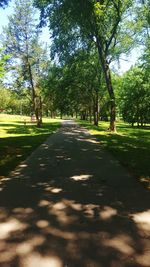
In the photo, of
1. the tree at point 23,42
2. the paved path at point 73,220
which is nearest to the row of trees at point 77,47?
the tree at point 23,42

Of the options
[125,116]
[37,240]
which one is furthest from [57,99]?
[37,240]

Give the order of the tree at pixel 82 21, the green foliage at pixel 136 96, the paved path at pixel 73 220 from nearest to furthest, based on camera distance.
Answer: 1. the paved path at pixel 73 220
2. the tree at pixel 82 21
3. the green foliage at pixel 136 96

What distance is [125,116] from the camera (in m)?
63.9

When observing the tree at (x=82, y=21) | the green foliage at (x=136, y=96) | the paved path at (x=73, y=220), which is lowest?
the paved path at (x=73, y=220)

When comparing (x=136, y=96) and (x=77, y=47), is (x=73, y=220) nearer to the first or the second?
(x=77, y=47)

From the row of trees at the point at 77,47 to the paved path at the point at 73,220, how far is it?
63.4ft

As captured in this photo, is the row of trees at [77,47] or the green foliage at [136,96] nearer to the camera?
the row of trees at [77,47]

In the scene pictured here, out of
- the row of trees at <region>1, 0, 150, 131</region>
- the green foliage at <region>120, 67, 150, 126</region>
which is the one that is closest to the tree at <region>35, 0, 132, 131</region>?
the row of trees at <region>1, 0, 150, 131</region>

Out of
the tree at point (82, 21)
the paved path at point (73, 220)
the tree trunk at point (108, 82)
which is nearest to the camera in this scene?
the paved path at point (73, 220)

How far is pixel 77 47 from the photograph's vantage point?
3547cm

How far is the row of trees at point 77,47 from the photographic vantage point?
28344 millimetres

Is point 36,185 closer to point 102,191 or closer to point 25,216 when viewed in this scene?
point 102,191

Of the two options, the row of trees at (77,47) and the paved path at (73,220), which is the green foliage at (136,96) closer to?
the row of trees at (77,47)

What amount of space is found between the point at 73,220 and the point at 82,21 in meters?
23.9
